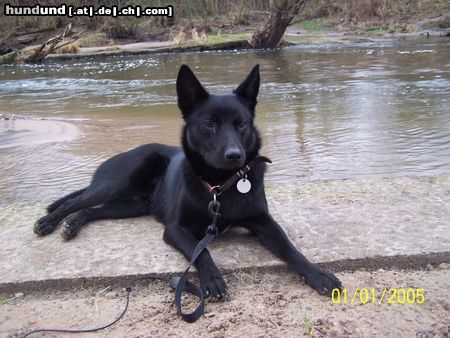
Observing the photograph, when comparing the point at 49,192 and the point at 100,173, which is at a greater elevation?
the point at 100,173

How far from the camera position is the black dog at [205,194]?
2.56 metres

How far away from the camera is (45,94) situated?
437 inches

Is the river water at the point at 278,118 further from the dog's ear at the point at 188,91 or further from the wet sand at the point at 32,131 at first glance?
the dog's ear at the point at 188,91

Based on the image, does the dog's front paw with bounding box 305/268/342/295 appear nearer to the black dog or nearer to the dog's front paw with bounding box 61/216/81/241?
the black dog

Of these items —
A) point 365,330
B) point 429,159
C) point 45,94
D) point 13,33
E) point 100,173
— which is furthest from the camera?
point 13,33

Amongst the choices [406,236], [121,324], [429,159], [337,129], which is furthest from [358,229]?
[337,129]

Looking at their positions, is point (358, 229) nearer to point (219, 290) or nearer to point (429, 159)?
point (219, 290)

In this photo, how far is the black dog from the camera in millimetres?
2562

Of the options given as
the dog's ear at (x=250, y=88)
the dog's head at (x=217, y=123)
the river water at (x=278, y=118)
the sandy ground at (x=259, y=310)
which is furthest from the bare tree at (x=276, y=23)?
the sandy ground at (x=259, y=310)

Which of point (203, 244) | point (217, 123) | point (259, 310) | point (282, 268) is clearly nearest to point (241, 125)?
point (217, 123)

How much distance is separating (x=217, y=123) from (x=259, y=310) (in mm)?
1126

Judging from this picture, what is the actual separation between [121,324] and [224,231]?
92cm

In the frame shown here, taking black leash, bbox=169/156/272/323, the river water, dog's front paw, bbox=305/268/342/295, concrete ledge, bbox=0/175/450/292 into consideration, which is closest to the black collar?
black leash, bbox=169/156/272/323

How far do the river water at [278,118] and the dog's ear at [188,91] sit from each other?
1.75 metres
